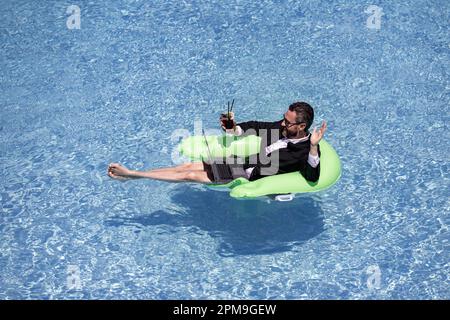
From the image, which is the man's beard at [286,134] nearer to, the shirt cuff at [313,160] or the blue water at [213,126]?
the shirt cuff at [313,160]

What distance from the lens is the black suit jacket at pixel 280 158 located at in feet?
22.8

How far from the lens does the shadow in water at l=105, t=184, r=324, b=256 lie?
7.18 m

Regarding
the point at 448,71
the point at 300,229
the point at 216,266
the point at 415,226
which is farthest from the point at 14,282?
the point at 448,71

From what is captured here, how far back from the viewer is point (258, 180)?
22.9 feet

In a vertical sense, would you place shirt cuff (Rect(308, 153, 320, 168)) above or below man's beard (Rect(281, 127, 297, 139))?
below

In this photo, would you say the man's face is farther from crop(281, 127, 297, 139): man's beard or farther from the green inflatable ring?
the green inflatable ring

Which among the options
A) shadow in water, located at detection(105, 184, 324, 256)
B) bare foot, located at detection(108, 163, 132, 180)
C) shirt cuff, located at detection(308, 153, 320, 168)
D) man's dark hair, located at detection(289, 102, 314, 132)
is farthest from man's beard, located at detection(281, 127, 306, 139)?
bare foot, located at detection(108, 163, 132, 180)

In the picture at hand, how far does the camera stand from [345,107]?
8914 mm

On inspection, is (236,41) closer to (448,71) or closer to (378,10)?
(378,10)

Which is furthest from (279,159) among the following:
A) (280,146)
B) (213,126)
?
(213,126)

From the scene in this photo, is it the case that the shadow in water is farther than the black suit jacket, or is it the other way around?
the shadow in water

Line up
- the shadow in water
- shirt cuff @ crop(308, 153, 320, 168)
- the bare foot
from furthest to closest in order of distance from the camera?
the shadow in water
the bare foot
shirt cuff @ crop(308, 153, 320, 168)

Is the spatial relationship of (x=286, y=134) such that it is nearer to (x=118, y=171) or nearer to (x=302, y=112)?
(x=302, y=112)
